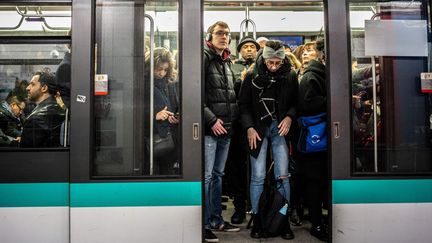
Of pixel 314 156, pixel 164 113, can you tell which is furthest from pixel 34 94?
pixel 314 156

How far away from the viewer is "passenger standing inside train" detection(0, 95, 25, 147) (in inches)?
129

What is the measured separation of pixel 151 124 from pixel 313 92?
5.38ft

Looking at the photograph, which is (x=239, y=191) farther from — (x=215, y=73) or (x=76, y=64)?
(x=76, y=64)

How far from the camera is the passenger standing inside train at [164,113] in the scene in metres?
3.31

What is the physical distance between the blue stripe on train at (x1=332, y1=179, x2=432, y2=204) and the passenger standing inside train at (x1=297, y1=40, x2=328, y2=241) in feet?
1.79

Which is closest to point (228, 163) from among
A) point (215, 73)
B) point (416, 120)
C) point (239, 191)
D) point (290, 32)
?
point (239, 191)

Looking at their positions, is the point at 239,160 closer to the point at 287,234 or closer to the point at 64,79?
the point at 287,234

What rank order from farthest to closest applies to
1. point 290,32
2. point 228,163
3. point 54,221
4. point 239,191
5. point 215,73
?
point 290,32 < point 228,163 < point 239,191 < point 215,73 < point 54,221

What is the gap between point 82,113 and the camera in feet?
10.6

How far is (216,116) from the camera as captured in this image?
153 inches

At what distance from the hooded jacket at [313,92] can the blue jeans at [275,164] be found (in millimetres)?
350

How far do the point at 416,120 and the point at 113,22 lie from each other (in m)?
2.81

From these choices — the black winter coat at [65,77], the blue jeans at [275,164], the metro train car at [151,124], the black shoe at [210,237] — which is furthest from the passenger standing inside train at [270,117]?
the black winter coat at [65,77]

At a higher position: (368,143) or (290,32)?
(290,32)
